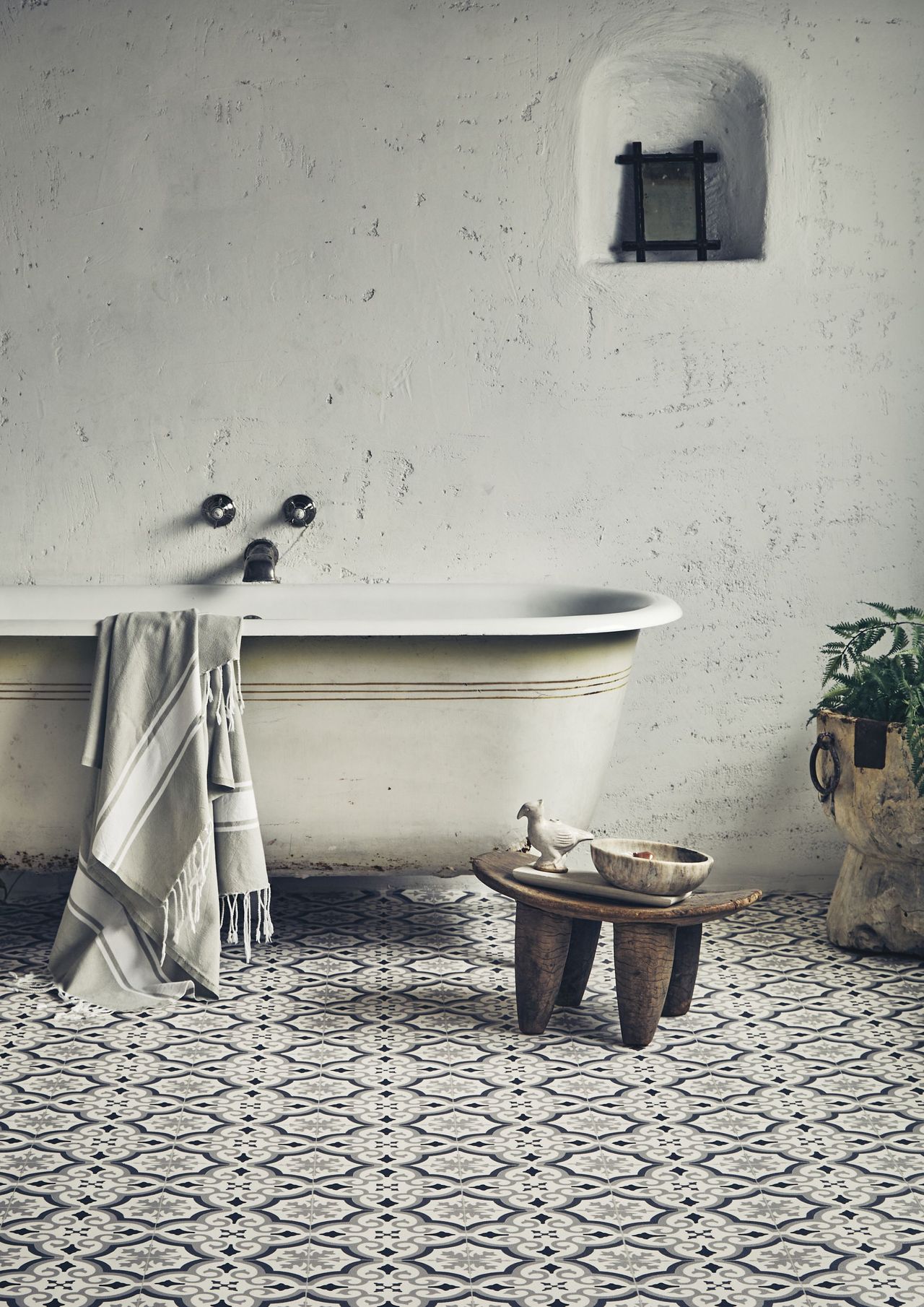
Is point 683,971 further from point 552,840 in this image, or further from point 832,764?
point 832,764

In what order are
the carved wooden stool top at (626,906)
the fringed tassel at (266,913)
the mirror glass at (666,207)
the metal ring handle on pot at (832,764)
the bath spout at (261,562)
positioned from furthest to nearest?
1. the mirror glass at (666,207)
2. the bath spout at (261,562)
3. the metal ring handle on pot at (832,764)
4. the fringed tassel at (266,913)
5. the carved wooden stool top at (626,906)

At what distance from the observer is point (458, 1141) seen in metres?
1.75

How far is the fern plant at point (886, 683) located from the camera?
7.99ft

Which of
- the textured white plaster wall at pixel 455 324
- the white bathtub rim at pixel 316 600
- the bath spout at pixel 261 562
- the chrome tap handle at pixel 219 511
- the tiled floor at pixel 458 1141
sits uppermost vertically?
the textured white plaster wall at pixel 455 324

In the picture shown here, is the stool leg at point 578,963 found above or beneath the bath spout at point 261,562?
beneath

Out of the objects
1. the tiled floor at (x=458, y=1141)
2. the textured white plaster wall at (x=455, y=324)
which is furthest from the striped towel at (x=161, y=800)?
the textured white plaster wall at (x=455, y=324)

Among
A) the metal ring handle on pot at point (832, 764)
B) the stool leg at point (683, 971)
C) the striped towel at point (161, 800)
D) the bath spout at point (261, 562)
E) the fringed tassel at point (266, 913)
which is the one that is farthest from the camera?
the bath spout at point (261, 562)

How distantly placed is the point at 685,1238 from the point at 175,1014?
41.8 inches

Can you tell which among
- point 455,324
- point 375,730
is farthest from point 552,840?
point 455,324

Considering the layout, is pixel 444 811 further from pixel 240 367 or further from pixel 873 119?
pixel 873 119

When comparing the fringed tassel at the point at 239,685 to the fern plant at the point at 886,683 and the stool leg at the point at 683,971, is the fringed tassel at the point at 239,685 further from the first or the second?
the fern plant at the point at 886,683

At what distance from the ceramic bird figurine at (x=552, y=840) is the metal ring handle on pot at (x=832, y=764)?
0.62 meters

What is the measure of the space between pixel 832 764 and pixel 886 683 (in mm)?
196

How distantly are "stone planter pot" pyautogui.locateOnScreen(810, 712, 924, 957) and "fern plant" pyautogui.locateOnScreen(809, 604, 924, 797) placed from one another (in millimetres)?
43
